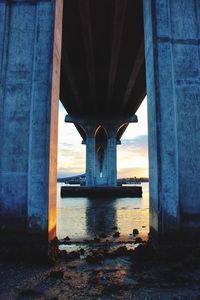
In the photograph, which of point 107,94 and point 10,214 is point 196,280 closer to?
point 10,214

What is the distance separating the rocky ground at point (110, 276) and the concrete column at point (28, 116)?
2.92 feet

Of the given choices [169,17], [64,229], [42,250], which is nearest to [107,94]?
[64,229]

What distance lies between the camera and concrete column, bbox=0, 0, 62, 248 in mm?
5914

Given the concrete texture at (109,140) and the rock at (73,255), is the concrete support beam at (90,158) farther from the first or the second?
the rock at (73,255)

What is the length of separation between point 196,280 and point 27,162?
12.6ft

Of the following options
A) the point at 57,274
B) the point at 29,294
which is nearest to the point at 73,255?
the point at 57,274

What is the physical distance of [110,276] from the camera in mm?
4758

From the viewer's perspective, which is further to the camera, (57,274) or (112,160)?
(112,160)

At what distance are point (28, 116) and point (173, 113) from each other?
3154mm

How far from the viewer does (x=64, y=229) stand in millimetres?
10219

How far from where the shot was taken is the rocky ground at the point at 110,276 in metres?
4.01

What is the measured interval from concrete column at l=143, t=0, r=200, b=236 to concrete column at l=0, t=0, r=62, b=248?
222cm

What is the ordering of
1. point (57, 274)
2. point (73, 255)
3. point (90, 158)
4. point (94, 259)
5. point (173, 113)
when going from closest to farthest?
1. point (57, 274)
2. point (94, 259)
3. point (73, 255)
4. point (173, 113)
5. point (90, 158)

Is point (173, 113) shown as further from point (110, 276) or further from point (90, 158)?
point (90, 158)
